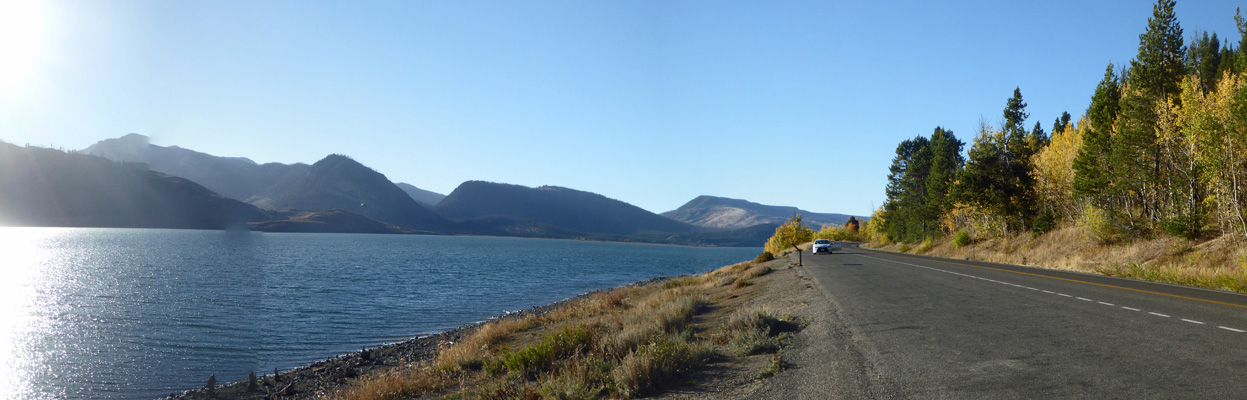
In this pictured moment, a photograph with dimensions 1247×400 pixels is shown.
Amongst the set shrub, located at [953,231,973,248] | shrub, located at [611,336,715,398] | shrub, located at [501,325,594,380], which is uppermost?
shrub, located at [953,231,973,248]

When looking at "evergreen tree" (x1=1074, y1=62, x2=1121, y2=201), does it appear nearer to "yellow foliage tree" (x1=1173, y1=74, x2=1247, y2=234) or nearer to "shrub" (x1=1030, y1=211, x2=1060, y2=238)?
"shrub" (x1=1030, y1=211, x2=1060, y2=238)

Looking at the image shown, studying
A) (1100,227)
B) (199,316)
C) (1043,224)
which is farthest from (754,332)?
(1043,224)

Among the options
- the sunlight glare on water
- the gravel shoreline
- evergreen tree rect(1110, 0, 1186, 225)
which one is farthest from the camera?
evergreen tree rect(1110, 0, 1186, 225)

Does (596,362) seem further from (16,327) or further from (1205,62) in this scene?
(1205,62)

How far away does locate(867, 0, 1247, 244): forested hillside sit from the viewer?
2431cm

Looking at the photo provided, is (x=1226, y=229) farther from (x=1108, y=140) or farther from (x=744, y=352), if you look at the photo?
(x=744, y=352)

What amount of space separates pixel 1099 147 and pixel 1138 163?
4.37 metres

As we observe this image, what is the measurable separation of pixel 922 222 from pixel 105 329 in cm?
6854

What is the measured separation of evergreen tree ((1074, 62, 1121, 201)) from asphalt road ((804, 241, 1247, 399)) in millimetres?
20830

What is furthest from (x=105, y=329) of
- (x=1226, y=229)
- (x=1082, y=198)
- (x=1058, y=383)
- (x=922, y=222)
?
(x=922, y=222)

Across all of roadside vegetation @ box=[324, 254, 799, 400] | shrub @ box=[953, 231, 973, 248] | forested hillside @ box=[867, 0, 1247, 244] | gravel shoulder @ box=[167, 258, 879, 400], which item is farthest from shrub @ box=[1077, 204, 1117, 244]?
roadside vegetation @ box=[324, 254, 799, 400]

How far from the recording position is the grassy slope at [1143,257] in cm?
1853

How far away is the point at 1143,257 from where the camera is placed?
24.9 m

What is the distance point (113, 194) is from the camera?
627ft
